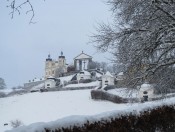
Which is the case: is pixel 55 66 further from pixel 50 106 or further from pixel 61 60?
pixel 50 106

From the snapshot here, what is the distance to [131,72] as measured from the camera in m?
14.7

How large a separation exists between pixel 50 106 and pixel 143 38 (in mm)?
45620

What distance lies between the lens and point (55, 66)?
132 m

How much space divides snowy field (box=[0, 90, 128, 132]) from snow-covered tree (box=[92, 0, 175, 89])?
3003 cm

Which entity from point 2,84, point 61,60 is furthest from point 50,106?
point 2,84

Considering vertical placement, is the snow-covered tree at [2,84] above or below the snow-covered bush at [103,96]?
above

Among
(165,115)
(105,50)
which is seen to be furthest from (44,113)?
(165,115)

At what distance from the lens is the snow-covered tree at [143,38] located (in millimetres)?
13477

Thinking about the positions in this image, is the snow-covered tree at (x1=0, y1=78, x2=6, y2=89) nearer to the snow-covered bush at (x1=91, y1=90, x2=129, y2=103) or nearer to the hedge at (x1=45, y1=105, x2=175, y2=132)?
the snow-covered bush at (x1=91, y1=90, x2=129, y2=103)

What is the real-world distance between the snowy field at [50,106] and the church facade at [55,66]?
2077 inches

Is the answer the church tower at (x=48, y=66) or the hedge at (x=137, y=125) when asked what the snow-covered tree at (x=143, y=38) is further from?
the church tower at (x=48, y=66)

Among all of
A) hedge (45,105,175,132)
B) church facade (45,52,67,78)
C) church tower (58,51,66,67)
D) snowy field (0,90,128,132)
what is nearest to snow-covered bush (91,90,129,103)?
snowy field (0,90,128,132)

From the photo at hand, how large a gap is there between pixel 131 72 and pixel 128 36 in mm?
1592

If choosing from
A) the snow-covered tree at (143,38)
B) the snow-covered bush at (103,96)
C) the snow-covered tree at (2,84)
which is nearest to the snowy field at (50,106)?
the snow-covered bush at (103,96)
